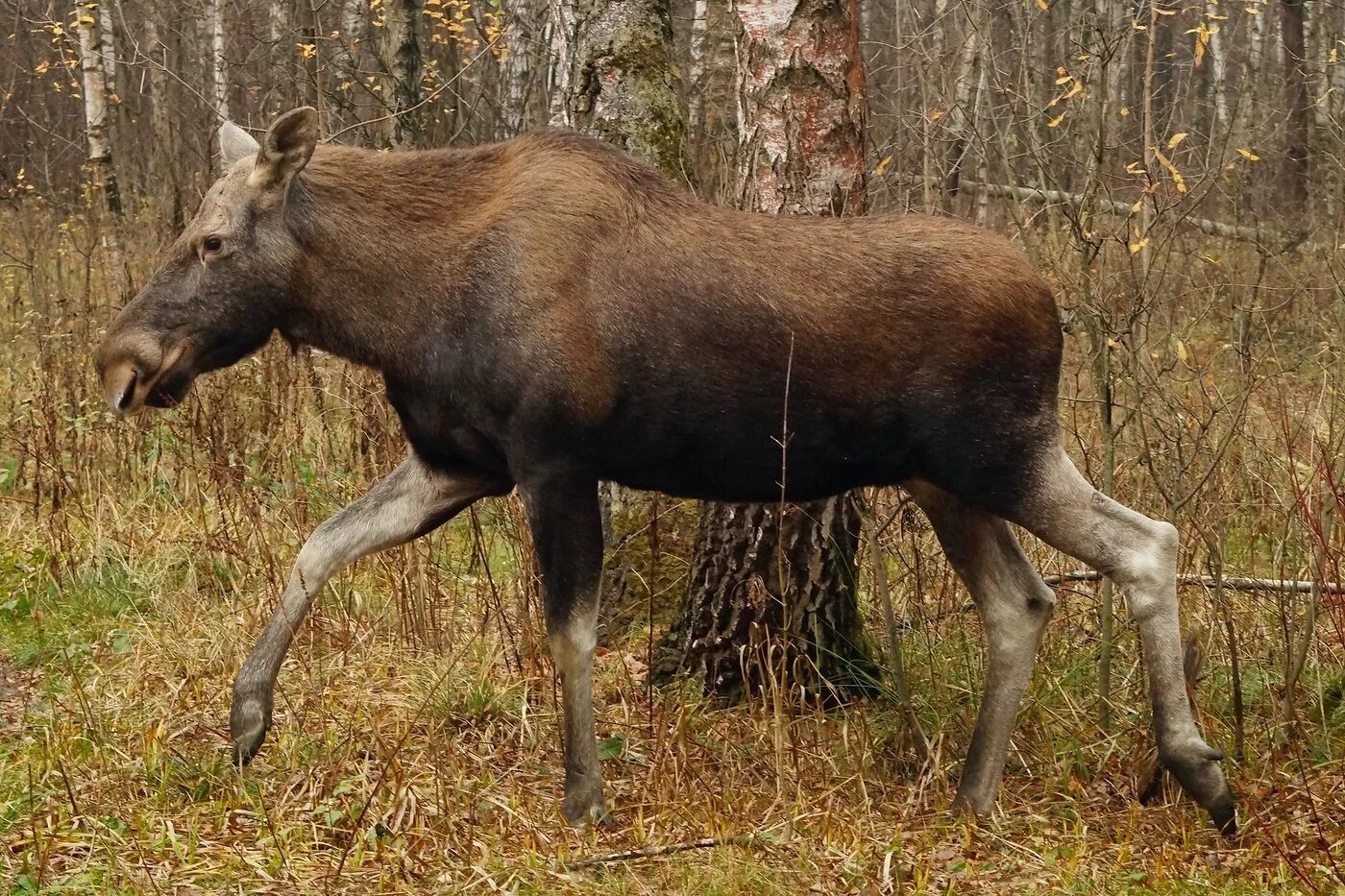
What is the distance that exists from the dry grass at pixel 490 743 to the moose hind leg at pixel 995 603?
237 mm

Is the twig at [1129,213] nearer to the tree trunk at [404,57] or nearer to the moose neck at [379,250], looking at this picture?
the moose neck at [379,250]

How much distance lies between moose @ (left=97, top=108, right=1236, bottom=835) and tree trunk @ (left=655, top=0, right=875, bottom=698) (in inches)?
32.7

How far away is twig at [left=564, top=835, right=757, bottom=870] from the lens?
4.73m

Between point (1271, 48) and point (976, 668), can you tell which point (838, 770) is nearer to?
point (976, 668)

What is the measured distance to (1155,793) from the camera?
5500mm

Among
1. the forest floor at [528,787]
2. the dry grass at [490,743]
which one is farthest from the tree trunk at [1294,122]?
the forest floor at [528,787]

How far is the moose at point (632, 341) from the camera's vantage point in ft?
16.5

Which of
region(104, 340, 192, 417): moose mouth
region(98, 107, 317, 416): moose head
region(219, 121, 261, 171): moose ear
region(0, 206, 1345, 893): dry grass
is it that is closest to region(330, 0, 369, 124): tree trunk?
region(0, 206, 1345, 893): dry grass

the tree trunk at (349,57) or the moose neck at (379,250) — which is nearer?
the moose neck at (379,250)

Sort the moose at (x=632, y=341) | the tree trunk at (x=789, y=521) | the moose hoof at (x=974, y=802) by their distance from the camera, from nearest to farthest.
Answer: the moose at (x=632, y=341) → the moose hoof at (x=974, y=802) → the tree trunk at (x=789, y=521)

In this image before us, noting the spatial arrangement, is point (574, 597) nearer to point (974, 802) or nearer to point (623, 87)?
point (974, 802)

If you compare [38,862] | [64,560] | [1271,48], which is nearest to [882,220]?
[38,862]

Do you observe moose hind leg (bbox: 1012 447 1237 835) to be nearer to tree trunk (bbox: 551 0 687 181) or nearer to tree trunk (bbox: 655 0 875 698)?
tree trunk (bbox: 655 0 875 698)

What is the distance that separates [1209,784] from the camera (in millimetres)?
5141
